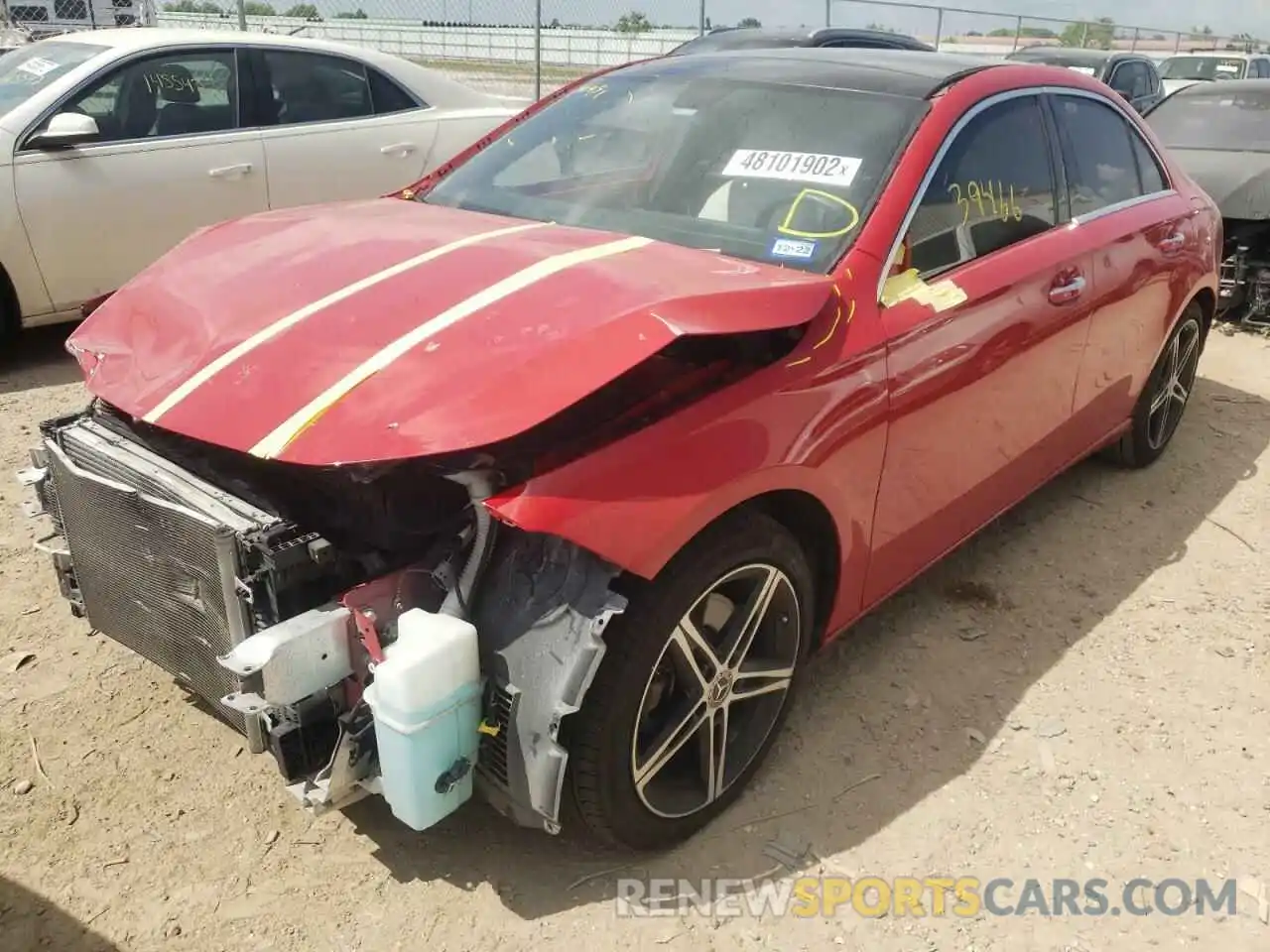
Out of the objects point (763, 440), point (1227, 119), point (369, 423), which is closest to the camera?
point (369, 423)

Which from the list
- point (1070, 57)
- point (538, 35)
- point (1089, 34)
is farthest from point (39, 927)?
point (1089, 34)

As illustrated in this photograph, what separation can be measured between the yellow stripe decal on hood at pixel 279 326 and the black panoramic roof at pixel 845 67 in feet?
3.94

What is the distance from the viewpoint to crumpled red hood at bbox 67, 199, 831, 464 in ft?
6.68

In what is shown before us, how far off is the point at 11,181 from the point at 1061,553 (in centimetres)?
496

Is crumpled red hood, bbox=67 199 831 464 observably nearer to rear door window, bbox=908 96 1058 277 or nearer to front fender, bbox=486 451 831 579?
front fender, bbox=486 451 831 579

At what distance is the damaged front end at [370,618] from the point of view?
2061 mm

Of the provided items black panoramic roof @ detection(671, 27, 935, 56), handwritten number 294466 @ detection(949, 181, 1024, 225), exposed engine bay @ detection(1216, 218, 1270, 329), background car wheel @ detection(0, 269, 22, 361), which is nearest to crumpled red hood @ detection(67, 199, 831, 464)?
handwritten number 294466 @ detection(949, 181, 1024, 225)

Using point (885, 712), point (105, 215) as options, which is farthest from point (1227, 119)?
point (105, 215)

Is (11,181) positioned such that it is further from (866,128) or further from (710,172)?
(866,128)

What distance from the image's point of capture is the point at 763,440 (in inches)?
91.4

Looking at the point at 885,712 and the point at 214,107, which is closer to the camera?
the point at 885,712

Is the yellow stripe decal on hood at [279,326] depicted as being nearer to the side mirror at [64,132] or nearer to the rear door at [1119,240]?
the rear door at [1119,240]

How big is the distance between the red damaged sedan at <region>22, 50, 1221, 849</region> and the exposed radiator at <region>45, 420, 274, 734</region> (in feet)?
0.04

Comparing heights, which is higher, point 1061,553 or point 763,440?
point 763,440
